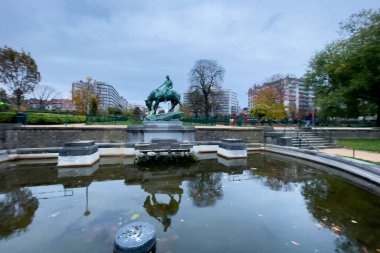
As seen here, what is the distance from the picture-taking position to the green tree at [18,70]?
2789cm

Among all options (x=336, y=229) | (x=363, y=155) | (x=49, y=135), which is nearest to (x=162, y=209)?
(x=336, y=229)

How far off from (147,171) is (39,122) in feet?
49.4

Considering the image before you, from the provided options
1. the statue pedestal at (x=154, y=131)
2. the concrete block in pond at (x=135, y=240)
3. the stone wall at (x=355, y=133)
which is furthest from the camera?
the stone wall at (x=355, y=133)

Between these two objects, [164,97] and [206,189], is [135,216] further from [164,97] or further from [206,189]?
[164,97]

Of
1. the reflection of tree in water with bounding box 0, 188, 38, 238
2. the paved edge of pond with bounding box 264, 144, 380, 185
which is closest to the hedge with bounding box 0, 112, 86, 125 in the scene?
the reflection of tree in water with bounding box 0, 188, 38, 238

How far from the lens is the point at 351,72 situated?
73.3 feet

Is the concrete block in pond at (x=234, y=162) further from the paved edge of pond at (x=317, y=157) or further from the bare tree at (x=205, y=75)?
the bare tree at (x=205, y=75)

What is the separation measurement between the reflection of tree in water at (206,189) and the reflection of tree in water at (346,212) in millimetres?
2555

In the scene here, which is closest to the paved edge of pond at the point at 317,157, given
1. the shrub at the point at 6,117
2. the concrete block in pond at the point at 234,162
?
the concrete block in pond at the point at 234,162

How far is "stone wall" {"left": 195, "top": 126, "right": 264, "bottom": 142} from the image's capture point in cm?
1899

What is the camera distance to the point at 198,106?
51.4 metres

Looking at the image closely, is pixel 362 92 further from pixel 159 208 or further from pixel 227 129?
pixel 159 208

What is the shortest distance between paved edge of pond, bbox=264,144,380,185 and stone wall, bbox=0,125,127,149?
13149mm

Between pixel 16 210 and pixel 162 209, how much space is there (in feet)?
11.7
